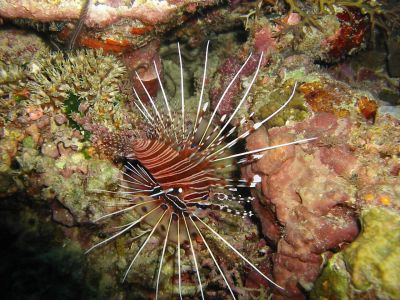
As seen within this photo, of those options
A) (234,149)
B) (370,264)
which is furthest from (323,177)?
(234,149)

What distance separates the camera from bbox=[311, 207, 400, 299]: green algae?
2.54 meters

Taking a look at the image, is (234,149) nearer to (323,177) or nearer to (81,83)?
(323,177)

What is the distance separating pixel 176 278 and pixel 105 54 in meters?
3.26

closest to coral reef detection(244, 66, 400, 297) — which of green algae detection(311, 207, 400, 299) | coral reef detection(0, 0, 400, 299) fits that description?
coral reef detection(0, 0, 400, 299)

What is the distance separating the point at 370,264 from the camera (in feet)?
8.65

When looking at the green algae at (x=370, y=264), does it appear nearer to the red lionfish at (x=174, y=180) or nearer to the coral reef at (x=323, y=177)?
the coral reef at (x=323, y=177)

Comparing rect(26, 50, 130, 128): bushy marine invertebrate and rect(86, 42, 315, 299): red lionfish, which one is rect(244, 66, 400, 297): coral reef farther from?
rect(26, 50, 130, 128): bushy marine invertebrate

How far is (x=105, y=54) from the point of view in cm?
434

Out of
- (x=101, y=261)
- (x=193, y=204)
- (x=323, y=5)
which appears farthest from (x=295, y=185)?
(x=323, y=5)

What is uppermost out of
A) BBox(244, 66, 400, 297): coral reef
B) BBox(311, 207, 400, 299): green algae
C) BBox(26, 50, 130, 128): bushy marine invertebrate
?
BBox(26, 50, 130, 128): bushy marine invertebrate

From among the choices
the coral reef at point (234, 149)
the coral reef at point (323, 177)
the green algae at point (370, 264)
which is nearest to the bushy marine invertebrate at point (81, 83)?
the coral reef at point (234, 149)

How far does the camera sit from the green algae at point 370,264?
254 centimetres

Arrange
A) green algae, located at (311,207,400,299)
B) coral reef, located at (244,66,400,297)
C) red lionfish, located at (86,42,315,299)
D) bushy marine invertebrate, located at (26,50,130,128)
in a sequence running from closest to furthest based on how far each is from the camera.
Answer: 1. green algae, located at (311,207,400,299)
2. coral reef, located at (244,66,400,297)
3. red lionfish, located at (86,42,315,299)
4. bushy marine invertebrate, located at (26,50,130,128)

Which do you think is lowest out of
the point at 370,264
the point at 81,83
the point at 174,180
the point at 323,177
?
the point at 370,264
